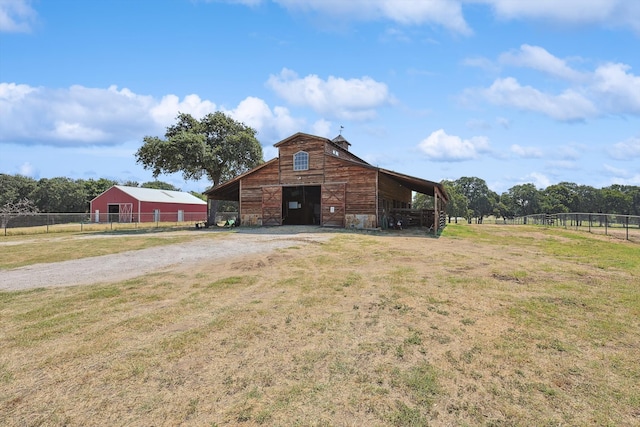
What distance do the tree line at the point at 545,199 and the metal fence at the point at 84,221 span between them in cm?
6756

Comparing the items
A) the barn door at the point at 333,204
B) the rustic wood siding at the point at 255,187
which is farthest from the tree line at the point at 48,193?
the barn door at the point at 333,204

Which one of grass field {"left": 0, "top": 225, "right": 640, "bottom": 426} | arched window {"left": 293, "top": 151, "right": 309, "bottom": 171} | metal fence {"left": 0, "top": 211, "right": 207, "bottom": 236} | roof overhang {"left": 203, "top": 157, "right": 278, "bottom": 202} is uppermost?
arched window {"left": 293, "top": 151, "right": 309, "bottom": 171}

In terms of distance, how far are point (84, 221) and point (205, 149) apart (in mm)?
24371

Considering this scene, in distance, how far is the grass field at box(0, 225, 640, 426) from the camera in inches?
132

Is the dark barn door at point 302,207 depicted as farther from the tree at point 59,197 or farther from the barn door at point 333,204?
the tree at point 59,197

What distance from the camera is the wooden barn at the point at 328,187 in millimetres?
24141

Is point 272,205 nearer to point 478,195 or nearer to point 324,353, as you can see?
point 324,353

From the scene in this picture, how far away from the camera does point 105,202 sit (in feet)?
152

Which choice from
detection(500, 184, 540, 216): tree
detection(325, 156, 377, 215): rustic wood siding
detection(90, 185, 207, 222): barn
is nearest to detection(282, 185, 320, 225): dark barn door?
detection(325, 156, 377, 215): rustic wood siding

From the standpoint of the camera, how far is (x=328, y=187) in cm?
2531

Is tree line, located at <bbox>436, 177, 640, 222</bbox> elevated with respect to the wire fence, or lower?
elevated

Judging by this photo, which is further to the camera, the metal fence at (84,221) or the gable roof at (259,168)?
the metal fence at (84,221)

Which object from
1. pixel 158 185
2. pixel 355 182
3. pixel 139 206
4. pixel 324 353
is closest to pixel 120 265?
pixel 324 353

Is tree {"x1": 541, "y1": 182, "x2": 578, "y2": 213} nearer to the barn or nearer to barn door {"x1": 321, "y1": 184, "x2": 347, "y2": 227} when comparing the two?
barn door {"x1": 321, "y1": 184, "x2": 347, "y2": 227}
